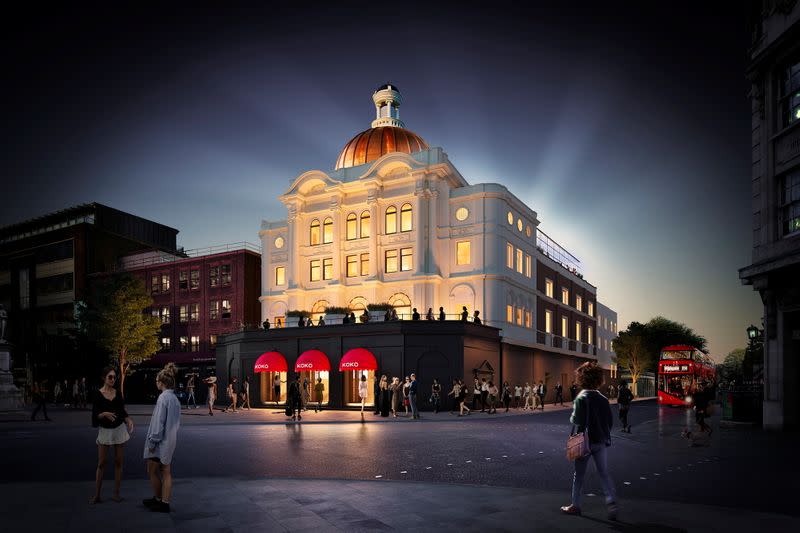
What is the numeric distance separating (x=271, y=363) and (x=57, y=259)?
131ft

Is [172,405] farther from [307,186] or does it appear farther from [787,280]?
[307,186]

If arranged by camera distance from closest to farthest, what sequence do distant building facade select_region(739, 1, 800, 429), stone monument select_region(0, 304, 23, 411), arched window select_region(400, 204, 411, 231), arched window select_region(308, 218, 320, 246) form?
distant building facade select_region(739, 1, 800, 429), stone monument select_region(0, 304, 23, 411), arched window select_region(400, 204, 411, 231), arched window select_region(308, 218, 320, 246)

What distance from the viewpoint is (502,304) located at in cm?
3950

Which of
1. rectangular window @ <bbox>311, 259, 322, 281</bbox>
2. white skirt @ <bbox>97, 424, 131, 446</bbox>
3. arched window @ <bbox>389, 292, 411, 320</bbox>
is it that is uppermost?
rectangular window @ <bbox>311, 259, 322, 281</bbox>

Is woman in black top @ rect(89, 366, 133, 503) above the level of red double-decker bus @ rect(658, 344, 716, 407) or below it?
above

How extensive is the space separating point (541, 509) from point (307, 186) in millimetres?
37850

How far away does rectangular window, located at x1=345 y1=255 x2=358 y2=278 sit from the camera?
42.1m

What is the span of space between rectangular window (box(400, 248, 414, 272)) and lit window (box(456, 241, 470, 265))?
3.18 meters

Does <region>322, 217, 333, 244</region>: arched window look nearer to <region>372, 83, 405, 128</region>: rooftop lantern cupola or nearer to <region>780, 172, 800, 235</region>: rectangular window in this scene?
<region>372, 83, 405, 128</region>: rooftop lantern cupola

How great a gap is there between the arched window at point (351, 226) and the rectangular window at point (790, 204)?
27569mm

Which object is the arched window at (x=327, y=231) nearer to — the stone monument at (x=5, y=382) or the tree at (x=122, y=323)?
the tree at (x=122, y=323)

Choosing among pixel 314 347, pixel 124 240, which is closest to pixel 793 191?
pixel 314 347

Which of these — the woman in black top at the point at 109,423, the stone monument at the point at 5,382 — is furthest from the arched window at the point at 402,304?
the woman in black top at the point at 109,423

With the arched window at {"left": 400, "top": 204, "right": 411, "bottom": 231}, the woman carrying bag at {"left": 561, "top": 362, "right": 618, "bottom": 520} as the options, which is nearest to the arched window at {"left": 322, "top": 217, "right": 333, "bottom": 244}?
the arched window at {"left": 400, "top": 204, "right": 411, "bottom": 231}
